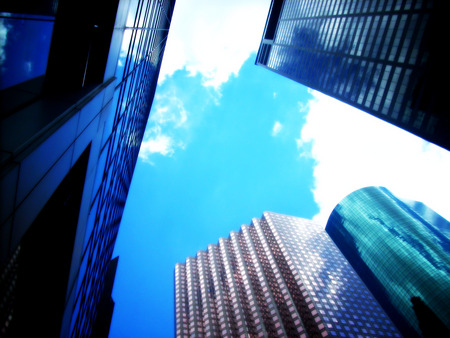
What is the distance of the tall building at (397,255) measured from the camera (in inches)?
3969

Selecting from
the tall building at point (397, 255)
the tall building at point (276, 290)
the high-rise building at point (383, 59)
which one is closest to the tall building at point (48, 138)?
the high-rise building at point (383, 59)

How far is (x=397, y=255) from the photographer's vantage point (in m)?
117

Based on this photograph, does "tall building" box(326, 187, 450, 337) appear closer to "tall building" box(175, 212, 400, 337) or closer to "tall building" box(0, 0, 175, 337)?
"tall building" box(175, 212, 400, 337)

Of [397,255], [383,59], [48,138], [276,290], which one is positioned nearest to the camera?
[48,138]

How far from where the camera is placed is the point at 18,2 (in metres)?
5.66

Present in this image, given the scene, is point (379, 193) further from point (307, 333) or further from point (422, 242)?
point (307, 333)

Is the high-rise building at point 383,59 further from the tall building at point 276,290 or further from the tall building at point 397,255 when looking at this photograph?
the tall building at point 397,255

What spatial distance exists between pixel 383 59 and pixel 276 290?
87.6 metres

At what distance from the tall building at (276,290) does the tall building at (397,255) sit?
8834 mm

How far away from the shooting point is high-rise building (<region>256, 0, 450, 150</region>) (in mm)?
49894

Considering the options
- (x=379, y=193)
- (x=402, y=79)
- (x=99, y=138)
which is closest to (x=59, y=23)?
(x=99, y=138)

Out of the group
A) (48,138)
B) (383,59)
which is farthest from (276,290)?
(48,138)

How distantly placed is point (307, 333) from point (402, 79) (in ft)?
250

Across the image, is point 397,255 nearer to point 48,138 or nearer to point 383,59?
point 383,59
